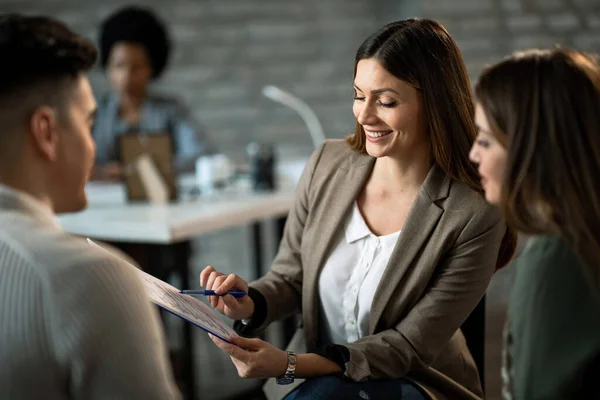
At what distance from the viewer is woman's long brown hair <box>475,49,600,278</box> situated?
1.06 m

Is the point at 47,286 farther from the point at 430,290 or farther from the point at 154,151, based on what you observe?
the point at 154,151

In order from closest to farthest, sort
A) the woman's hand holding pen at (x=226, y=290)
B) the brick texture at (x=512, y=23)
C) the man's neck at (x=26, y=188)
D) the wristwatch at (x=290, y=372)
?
the man's neck at (x=26, y=188)
the wristwatch at (x=290, y=372)
the woman's hand holding pen at (x=226, y=290)
the brick texture at (x=512, y=23)

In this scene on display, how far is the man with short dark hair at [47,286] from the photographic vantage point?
85 cm

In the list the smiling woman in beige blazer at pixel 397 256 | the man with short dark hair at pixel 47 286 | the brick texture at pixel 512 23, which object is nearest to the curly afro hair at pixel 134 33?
the brick texture at pixel 512 23

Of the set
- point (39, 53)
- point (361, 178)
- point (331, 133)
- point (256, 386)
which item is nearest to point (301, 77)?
point (331, 133)

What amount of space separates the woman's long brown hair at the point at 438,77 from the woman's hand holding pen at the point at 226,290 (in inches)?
19.2

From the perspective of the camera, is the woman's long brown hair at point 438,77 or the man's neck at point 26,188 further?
the woman's long brown hair at point 438,77

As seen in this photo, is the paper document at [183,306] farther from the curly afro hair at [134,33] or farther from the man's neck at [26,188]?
the curly afro hair at [134,33]

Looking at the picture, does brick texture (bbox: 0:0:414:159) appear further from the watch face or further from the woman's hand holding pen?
the watch face

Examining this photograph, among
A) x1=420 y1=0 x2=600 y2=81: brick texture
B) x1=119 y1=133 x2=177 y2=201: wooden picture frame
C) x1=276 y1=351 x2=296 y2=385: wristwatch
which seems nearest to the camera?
x1=276 y1=351 x2=296 y2=385: wristwatch

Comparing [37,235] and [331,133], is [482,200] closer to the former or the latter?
[37,235]

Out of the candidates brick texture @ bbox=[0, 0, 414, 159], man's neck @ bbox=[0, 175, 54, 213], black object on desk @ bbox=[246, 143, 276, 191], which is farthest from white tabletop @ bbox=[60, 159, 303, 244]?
brick texture @ bbox=[0, 0, 414, 159]

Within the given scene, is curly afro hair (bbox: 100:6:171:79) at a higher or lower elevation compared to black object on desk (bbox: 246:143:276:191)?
higher

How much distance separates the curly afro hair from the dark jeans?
246 cm
